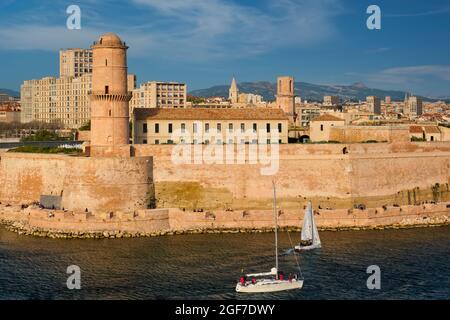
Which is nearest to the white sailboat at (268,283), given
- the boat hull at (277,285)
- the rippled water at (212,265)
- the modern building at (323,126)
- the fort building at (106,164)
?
the boat hull at (277,285)

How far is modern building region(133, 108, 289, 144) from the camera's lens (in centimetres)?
4234

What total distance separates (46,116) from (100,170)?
75.6 m

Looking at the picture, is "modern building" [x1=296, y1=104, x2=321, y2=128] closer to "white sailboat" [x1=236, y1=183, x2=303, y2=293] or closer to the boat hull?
"white sailboat" [x1=236, y1=183, x2=303, y2=293]

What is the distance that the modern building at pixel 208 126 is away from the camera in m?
42.3

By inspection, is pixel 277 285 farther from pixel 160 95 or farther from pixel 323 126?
pixel 160 95

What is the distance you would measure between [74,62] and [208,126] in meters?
80.4

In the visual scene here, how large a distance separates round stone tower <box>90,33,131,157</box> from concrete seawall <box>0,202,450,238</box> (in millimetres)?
4719

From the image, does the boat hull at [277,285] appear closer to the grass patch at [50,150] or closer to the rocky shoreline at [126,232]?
the rocky shoreline at [126,232]

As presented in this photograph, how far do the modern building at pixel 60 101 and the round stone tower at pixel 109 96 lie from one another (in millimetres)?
61572

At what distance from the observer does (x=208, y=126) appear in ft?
143
